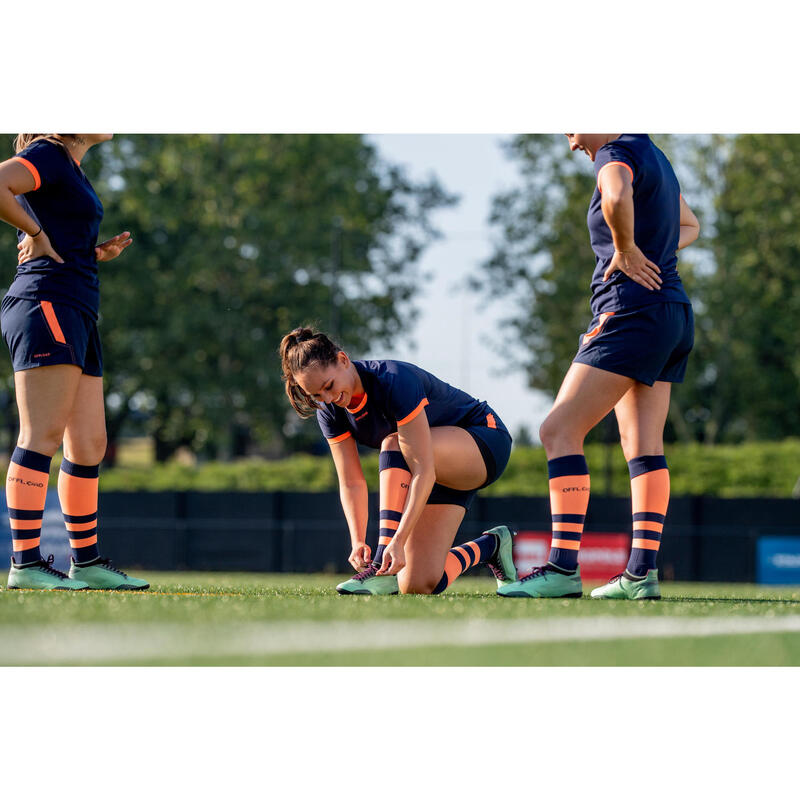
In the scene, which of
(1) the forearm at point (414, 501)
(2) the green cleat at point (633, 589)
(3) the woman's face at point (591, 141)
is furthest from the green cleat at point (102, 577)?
(3) the woman's face at point (591, 141)

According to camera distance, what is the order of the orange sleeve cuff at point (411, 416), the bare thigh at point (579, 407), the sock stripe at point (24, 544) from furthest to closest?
the sock stripe at point (24, 544) < the bare thigh at point (579, 407) < the orange sleeve cuff at point (411, 416)

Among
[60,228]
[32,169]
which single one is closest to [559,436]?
[60,228]

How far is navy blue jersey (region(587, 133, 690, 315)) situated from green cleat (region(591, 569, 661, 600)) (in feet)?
3.73

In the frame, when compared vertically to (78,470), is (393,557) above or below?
below

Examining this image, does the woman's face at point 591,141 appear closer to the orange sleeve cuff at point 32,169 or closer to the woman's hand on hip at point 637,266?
the woman's hand on hip at point 637,266

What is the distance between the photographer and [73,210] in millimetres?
5066

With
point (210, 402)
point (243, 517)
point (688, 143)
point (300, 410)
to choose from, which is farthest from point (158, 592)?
point (688, 143)

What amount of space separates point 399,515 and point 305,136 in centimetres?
2834

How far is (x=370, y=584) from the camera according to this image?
191 inches

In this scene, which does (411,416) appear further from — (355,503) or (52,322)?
(52,322)

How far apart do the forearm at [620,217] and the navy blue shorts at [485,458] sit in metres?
1.11

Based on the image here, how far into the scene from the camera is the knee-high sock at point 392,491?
4.95 m

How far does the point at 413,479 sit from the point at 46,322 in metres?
1.67

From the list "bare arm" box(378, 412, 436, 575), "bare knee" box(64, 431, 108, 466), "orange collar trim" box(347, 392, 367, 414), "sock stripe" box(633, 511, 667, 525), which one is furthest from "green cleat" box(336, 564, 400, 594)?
"bare knee" box(64, 431, 108, 466)
